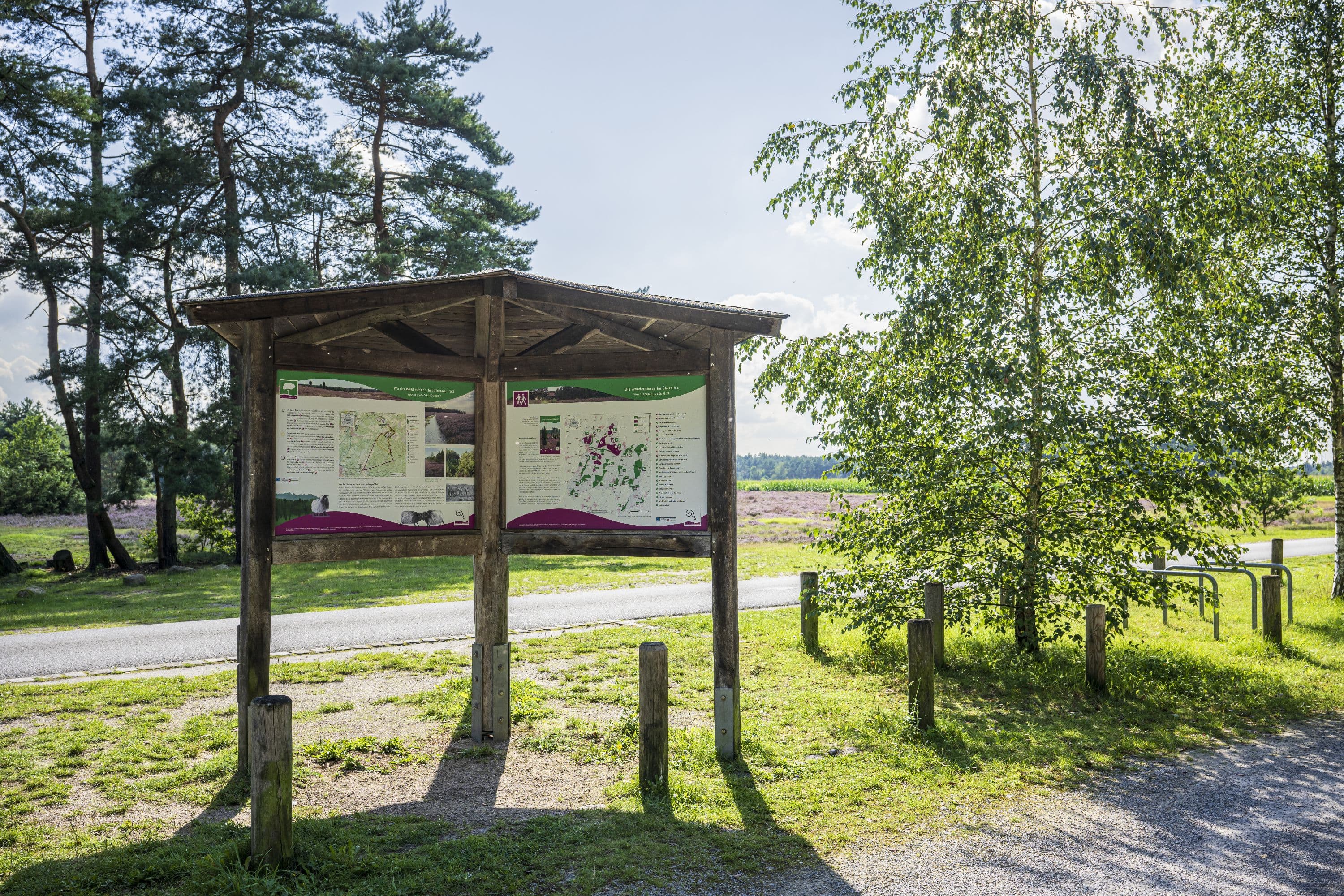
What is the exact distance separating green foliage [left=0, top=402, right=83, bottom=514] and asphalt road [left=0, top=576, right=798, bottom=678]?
32.5 meters

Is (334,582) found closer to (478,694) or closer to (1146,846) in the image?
(478,694)

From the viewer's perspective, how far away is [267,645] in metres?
5.54

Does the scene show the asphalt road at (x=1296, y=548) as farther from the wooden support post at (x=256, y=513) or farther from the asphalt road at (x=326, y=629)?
the wooden support post at (x=256, y=513)

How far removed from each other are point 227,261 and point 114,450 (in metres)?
5.25

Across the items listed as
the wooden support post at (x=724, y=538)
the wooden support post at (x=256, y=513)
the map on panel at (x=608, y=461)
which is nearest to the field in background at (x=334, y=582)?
the wooden support post at (x=724, y=538)

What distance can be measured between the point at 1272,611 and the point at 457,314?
9137mm

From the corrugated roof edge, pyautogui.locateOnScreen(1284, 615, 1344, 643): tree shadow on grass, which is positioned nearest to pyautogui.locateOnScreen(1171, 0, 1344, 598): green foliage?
pyautogui.locateOnScreen(1284, 615, 1344, 643): tree shadow on grass

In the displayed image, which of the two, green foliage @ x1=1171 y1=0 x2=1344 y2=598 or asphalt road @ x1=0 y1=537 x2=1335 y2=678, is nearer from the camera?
asphalt road @ x1=0 y1=537 x2=1335 y2=678

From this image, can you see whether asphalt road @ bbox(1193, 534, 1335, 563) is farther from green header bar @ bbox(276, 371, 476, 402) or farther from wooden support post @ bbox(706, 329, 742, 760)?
green header bar @ bbox(276, 371, 476, 402)

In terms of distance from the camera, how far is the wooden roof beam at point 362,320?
584 cm

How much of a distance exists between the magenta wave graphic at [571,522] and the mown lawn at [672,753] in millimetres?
1521

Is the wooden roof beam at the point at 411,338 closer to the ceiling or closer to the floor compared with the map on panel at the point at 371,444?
closer to the ceiling

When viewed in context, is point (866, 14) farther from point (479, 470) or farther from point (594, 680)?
point (594, 680)

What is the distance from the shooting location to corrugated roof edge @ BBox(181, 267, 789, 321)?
5395 mm
